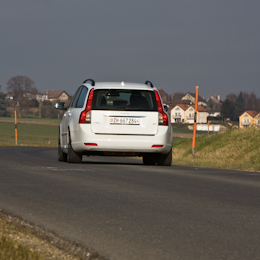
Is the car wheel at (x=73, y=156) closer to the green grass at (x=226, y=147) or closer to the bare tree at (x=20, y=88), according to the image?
the green grass at (x=226, y=147)

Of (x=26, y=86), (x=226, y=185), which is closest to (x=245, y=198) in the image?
(x=226, y=185)

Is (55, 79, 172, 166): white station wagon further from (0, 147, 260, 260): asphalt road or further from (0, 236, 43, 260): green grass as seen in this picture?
(0, 236, 43, 260): green grass

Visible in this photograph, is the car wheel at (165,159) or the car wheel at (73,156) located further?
the car wheel at (165,159)

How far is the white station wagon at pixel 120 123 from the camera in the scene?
13.3m

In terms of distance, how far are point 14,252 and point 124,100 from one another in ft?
29.8

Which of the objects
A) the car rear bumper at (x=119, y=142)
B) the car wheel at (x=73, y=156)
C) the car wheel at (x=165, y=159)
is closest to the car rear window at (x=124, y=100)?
the car rear bumper at (x=119, y=142)

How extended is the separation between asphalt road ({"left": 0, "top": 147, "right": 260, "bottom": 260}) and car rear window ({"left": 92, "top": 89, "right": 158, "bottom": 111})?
2519mm

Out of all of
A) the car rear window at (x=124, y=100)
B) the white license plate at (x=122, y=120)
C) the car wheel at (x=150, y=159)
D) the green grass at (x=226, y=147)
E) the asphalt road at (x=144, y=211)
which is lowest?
the green grass at (x=226, y=147)

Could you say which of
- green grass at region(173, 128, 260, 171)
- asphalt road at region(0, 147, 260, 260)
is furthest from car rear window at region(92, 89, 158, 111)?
green grass at region(173, 128, 260, 171)

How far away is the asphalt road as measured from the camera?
493 cm

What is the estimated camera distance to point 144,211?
6754mm

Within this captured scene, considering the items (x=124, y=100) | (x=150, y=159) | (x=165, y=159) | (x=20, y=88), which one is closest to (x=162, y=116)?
(x=124, y=100)

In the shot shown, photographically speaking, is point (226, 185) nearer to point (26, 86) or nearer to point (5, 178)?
point (5, 178)

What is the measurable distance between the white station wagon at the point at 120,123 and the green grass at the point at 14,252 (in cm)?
835
